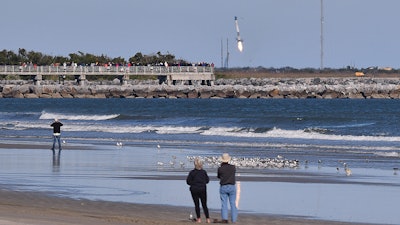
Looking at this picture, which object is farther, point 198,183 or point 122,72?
point 122,72

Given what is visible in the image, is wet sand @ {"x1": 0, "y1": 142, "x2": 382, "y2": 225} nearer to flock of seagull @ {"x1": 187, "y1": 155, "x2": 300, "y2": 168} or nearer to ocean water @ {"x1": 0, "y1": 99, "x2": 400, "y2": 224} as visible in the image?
ocean water @ {"x1": 0, "y1": 99, "x2": 400, "y2": 224}

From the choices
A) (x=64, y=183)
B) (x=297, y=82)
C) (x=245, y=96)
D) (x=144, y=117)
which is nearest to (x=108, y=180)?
(x=64, y=183)

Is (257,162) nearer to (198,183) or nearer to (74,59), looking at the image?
(198,183)

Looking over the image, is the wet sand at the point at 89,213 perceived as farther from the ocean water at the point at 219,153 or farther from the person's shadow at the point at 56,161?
the person's shadow at the point at 56,161

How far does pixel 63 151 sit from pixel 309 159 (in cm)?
888

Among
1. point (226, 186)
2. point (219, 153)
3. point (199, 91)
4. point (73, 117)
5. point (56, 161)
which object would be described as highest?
point (226, 186)

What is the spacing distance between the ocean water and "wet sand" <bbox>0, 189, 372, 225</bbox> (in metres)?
0.79

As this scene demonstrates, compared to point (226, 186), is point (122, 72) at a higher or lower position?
higher

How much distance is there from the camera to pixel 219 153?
36562 millimetres

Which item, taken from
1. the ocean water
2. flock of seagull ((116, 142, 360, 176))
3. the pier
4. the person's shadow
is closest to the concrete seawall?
the pier

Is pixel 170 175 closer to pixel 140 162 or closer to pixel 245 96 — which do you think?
pixel 140 162

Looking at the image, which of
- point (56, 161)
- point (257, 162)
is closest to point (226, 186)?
point (257, 162)

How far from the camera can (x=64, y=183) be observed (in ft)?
81.6

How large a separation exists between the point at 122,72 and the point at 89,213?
293 feet
